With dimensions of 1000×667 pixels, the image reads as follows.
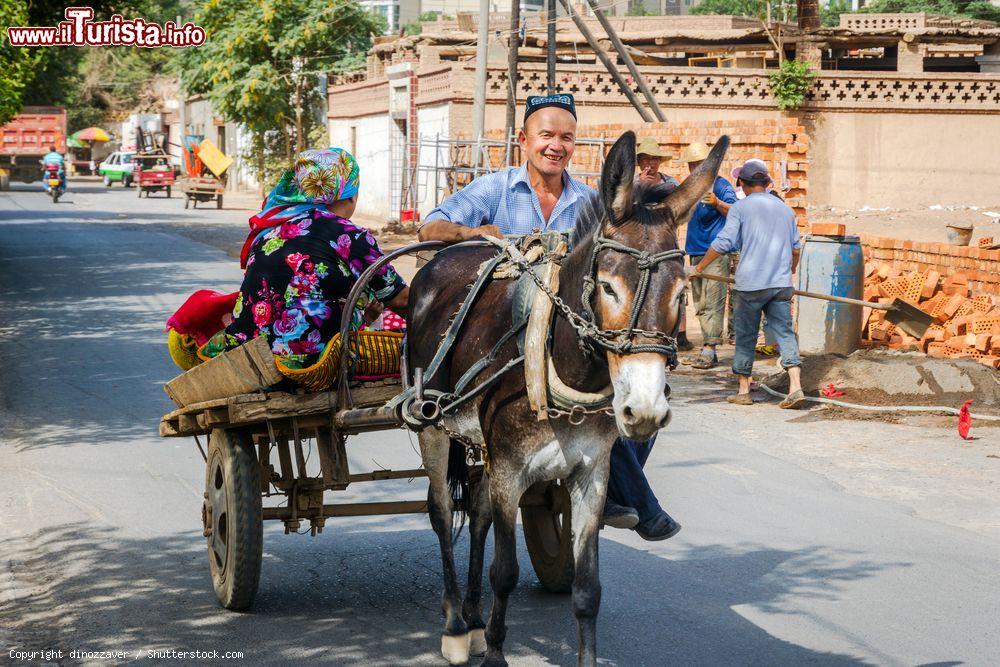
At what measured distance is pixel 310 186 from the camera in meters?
5.55

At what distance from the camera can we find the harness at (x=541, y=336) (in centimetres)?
388

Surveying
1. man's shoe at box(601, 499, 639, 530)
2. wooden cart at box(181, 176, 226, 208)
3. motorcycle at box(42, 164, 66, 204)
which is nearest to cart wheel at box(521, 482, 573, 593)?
man's shoe at box(601, 499, 639, 530)

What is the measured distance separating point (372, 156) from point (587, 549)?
1319 inches

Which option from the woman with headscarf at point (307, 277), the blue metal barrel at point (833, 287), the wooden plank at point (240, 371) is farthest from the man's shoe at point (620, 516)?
the blue metal barrel at point (833, 287)

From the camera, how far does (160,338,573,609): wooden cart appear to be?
17.3 ft

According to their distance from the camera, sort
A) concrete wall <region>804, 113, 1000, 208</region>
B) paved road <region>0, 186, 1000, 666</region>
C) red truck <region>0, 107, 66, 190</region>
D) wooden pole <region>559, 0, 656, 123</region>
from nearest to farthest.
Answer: paved road <region>0, 186, 1000, 666</region>, wooden pole <region>559, 0, 656, 123</region>, concrete wall <region>804, 113, 1000, 208</region>, red truck <region>0, 107, 66, 190</region>

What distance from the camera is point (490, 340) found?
4.66m

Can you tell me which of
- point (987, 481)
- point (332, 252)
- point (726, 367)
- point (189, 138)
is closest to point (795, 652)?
point (332, 252)

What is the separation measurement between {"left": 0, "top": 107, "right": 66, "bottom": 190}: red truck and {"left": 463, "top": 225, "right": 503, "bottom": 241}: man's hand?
5433 cm

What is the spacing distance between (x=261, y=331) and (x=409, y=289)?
66 centimetres

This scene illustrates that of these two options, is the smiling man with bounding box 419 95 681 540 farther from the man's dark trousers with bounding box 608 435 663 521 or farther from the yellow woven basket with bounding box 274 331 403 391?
the yellow woven basket with bounding box 274 331 403 391

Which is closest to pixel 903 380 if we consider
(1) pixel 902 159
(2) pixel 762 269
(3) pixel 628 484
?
(2) pixel 762 269

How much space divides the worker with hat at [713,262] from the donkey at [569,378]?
755 cm

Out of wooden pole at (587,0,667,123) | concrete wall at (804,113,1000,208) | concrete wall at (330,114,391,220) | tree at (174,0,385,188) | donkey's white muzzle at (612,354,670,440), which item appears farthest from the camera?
tree at (174,0,385,188)
